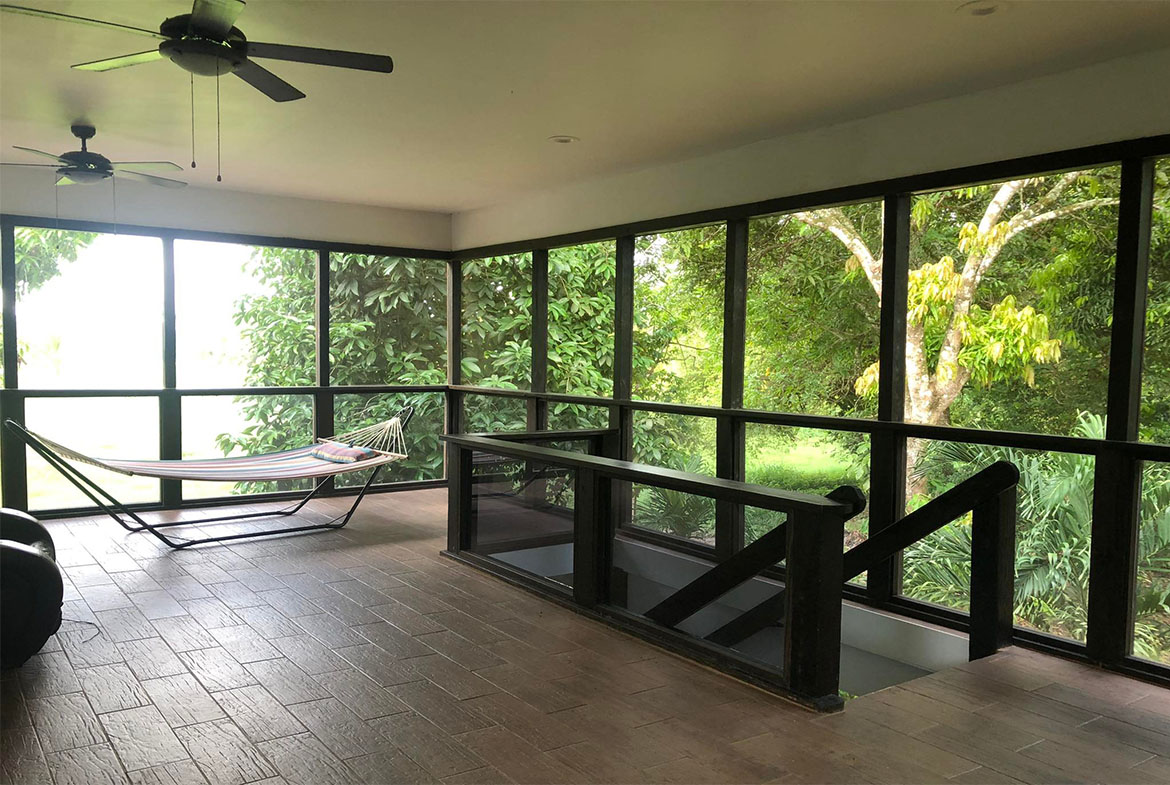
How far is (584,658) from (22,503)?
16.0ft

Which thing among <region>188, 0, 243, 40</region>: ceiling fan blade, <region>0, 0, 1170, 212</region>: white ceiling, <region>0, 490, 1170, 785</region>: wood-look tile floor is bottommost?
<region>0, 490, 1170, 785</region>: wood-look tile floor

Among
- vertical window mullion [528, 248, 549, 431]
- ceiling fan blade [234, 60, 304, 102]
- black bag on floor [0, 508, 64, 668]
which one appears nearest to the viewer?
ceiling fan blade [234, 60, 304, 102]

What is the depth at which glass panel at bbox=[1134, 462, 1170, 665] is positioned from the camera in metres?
3.50

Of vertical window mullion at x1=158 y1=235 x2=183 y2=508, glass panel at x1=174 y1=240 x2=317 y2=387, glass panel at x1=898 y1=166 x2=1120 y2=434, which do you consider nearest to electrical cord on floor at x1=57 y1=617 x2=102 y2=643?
vertical window mullion at x1=158 y1=235 x2=183 y2=508

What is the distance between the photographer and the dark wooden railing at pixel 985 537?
367 centimetres

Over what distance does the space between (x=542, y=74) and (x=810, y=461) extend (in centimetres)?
272

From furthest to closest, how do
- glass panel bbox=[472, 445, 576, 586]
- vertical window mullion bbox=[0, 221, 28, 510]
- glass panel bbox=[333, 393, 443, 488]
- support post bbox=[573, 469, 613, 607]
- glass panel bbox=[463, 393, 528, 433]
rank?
glass panel bbox=[333, 393, 443, 488]
glass panel bbox=[463, 393, 528, 433]
vertical window mullion bbox=[0, 221, 28, 510]
glass panel bbox=[472, 445, 576, 586]
support post bbox=[573, 469, 613, 607]

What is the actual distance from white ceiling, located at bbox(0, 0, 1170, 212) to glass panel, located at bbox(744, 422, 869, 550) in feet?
5.86

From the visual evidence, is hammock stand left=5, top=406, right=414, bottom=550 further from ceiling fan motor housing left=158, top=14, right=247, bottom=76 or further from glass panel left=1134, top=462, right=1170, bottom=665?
glass panel left=1134, top=462, right=1170, bottom=665

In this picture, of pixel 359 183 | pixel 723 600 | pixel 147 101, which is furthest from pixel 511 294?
pixel 723 600

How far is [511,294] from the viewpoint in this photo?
7723 mm

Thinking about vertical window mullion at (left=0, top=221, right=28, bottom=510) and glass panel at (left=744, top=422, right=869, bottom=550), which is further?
vertical window mullion at (left=0, top=221, right=28, bottom=510)

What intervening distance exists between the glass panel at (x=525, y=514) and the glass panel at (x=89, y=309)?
3.40 metres

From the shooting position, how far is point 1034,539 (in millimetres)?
3988
